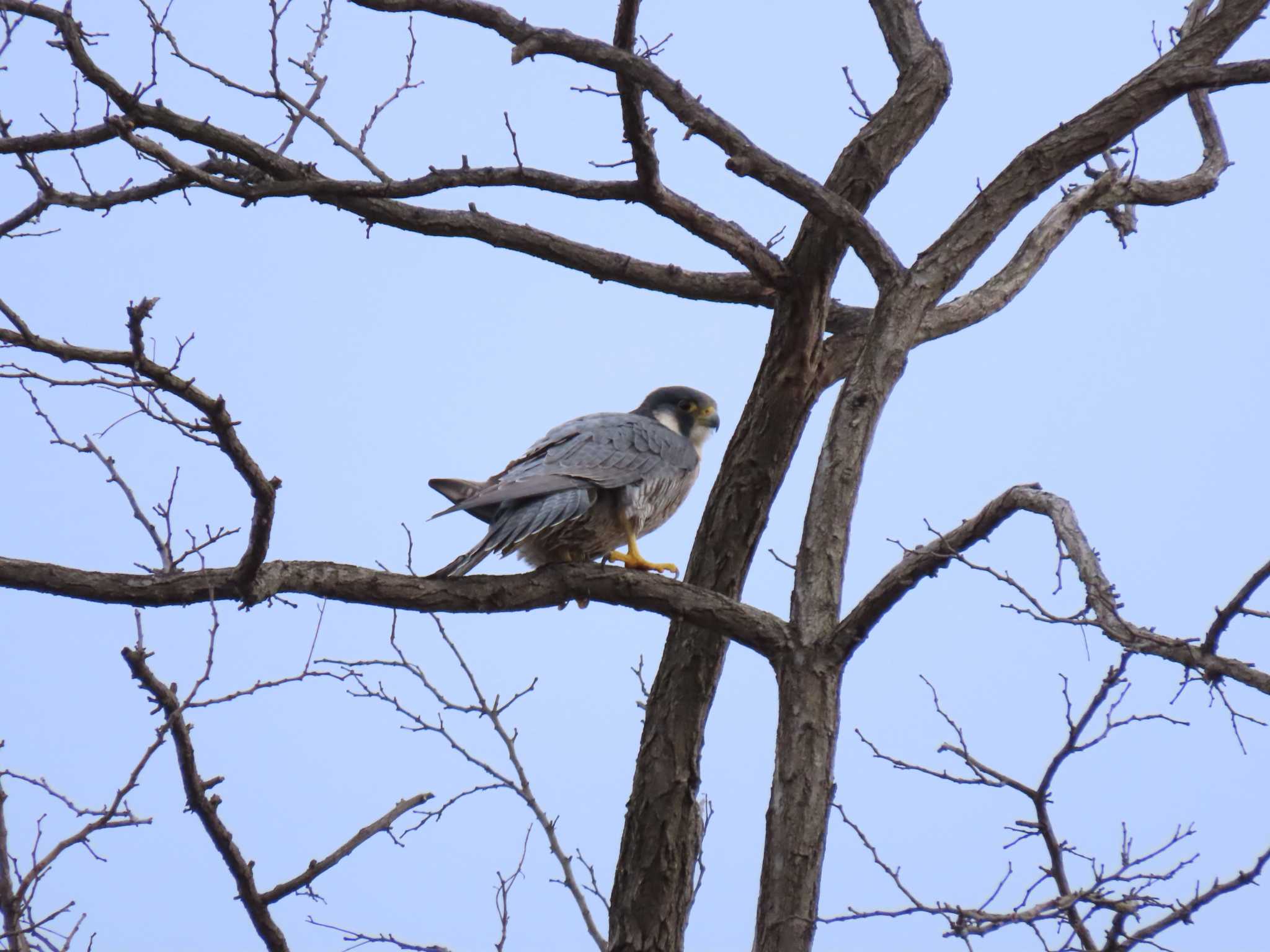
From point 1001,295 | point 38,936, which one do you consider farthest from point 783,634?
point 38,936

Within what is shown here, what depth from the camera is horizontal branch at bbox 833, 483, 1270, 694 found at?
3.02 meters

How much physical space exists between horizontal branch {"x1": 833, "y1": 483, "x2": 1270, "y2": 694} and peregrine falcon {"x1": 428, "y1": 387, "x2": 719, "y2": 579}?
3.48 ft

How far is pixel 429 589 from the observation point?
3.80 metres

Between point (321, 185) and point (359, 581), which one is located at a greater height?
point (321, 185)

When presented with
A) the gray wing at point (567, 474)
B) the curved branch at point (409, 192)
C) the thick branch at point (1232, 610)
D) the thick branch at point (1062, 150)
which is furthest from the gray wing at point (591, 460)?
the thick branch at point (1232, 610)

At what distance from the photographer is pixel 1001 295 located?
15.9 feet

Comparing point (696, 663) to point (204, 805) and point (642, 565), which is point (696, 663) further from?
point (204, 805)

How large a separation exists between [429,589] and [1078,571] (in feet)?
5.87

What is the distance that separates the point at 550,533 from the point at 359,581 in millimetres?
950

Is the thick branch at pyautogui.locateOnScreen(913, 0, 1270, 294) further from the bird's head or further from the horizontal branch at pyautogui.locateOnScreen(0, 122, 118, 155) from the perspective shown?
the horizontal branch at pyautogui.locateOnScreen(0, 122, 118, 155)

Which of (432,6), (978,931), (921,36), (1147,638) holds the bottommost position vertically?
(978,931)

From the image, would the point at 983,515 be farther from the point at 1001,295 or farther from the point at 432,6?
the point at 432,6

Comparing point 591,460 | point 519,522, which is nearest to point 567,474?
point 591,460

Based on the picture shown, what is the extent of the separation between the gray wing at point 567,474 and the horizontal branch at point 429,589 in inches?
4.3
